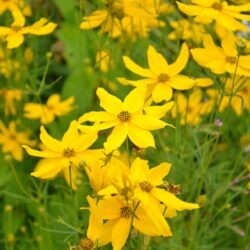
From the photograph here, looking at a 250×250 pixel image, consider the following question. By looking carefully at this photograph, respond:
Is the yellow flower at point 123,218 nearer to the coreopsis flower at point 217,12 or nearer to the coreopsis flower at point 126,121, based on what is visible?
the coreopsis flower at point 126,121

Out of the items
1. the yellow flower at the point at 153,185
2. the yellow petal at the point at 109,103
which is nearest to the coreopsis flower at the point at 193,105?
the yellow petal at the point at 109,103

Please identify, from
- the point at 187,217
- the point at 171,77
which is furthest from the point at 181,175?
the point at 171,77

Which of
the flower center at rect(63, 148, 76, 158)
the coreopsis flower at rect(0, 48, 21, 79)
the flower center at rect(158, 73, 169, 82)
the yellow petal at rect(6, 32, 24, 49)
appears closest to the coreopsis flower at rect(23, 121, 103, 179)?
the flower center at rect(63, 148, 76, 158)

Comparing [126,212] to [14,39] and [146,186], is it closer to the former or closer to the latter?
[146,186]

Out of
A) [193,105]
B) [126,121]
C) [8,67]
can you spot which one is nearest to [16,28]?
[8,67]

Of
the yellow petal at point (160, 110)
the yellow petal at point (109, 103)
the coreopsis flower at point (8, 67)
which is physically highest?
the yellow petal at point (160, 110)
